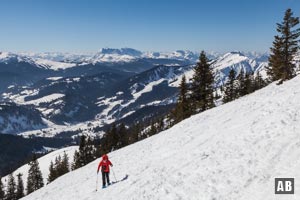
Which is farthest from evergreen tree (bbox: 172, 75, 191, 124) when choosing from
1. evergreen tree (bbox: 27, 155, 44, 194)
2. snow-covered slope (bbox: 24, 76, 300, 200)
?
evergreen tree (bbox: 27, 155, 44, 194)

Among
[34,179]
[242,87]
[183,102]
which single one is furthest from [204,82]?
[34,179]

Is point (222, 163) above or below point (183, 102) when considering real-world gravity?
below

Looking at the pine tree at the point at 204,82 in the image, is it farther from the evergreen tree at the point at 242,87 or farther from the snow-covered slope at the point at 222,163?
the evergreen tree at the point at 242,87

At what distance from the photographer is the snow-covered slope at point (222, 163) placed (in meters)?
16.9

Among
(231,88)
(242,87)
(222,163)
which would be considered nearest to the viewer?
(222,163)

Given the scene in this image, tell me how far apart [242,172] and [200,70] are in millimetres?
38009

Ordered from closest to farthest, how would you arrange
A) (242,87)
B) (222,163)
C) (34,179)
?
1. (222,163)
2. (242,87)
3. (34,179)

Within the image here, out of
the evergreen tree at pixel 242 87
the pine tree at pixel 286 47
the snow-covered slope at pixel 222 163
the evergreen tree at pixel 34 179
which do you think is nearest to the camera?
the snow-covered slope at pixel 222 163

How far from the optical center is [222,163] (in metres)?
19.8

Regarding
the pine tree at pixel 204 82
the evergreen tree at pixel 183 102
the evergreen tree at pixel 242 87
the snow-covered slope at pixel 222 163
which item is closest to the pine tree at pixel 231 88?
the evergreen tree at pixel 242 87

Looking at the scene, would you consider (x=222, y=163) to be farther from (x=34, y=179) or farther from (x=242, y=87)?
(x=34, y=179)

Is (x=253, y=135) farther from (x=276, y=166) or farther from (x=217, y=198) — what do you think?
(x=217, y=198)

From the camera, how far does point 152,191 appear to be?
63.8 feet

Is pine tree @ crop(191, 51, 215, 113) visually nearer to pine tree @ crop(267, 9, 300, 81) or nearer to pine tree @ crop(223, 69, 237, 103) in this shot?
pine tree @ crop(267, 9, 300, 81)
